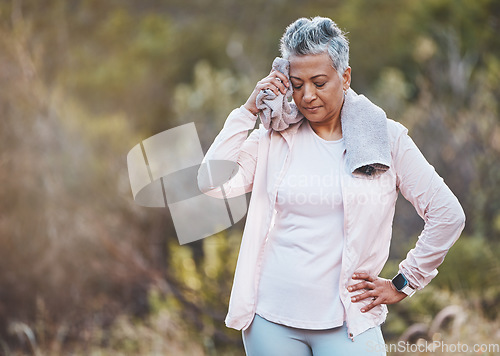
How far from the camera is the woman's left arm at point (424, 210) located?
2000 millimetres

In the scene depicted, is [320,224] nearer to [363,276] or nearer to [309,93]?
[363,276]

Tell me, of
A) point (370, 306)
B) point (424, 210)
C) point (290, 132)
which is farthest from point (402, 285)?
point (290, 132)

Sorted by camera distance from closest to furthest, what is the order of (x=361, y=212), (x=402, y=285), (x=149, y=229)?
(x=361, y=212) → (x=402, y=285) → (x=149, y=229)

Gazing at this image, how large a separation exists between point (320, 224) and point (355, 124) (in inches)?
13.3

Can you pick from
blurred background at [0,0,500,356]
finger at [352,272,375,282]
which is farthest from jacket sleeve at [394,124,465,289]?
blurred background at [0,0,500,356]

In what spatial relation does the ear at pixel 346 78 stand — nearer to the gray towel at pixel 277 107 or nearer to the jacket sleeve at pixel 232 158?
the gray towel at pixel 277 107

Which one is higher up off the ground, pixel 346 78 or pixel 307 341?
pixel 346 78

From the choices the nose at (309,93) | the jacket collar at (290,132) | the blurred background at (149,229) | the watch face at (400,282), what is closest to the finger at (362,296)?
the watch face at (400,282)

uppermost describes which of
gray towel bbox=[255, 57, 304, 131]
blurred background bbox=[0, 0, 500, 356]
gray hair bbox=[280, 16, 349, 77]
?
gray hair bbox=[280, 16, 349, 77]

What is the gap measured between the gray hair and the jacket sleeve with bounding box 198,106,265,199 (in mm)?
265

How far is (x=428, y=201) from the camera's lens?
2014 millimetres

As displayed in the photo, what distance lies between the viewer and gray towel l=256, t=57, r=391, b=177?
1948mm

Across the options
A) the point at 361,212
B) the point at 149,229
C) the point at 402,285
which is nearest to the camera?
the point at 361,212

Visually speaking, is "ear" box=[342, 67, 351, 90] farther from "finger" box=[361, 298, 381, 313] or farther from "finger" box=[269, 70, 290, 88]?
"finger" box=[361, 298, 381, 313]
